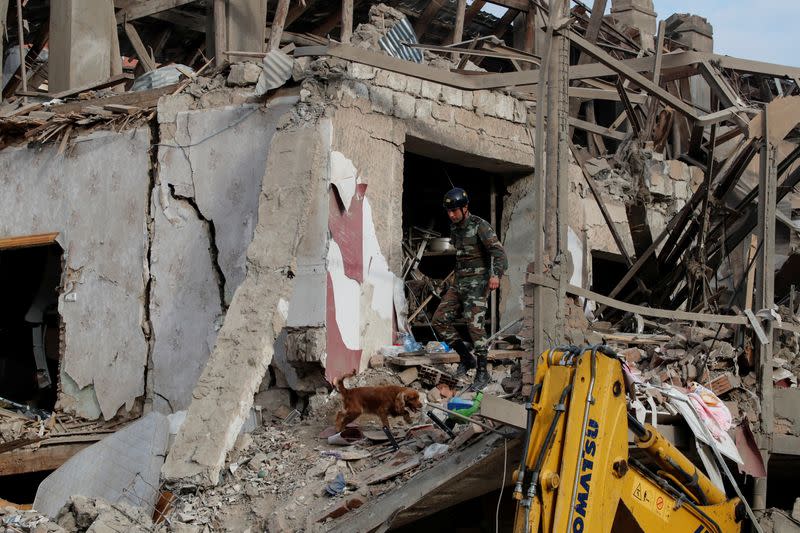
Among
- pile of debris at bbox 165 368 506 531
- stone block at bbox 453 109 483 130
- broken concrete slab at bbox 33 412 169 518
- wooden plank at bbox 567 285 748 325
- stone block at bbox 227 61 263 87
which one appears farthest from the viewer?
stone block at bbox 453 109 483 130

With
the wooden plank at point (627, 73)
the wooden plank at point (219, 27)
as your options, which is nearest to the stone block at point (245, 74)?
the wooden plank at point (219, 27)

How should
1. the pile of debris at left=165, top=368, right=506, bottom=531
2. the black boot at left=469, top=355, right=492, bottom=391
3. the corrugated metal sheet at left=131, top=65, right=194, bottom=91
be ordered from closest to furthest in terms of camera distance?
the pile of debris at left=165, top=368, right=506, bottom=531
the black boot at left=469, top=355, right=492, bottom=391
the corrugated metal sheet at left=131, top=65, right=194, bottom=91

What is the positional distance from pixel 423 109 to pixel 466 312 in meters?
2.27

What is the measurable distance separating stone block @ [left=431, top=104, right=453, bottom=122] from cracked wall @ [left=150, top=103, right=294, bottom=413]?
4.95ft

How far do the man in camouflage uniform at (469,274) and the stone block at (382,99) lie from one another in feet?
4.27

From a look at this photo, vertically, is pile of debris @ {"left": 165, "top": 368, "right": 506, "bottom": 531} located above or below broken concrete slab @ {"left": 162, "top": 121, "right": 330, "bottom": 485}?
below

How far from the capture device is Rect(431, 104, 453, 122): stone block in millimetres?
10117

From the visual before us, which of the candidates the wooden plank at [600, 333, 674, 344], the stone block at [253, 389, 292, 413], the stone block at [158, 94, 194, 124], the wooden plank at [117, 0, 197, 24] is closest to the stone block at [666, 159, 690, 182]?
the wooden plank at [600, 333, 674, 344]

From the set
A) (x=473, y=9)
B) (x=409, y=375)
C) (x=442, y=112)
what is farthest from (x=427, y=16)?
(x=409, y=375)

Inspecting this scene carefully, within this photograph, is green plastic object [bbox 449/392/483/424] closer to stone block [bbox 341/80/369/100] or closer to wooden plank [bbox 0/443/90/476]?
stone block [bbox 341/80/369/100]

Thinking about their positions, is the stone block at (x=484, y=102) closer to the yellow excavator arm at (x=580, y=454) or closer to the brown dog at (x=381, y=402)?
the brown dog at (x=381, y=402)

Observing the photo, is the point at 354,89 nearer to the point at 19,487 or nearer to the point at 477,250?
the point at 477,250

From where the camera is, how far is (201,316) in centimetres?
973

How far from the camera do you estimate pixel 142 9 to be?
14234 millimetres
